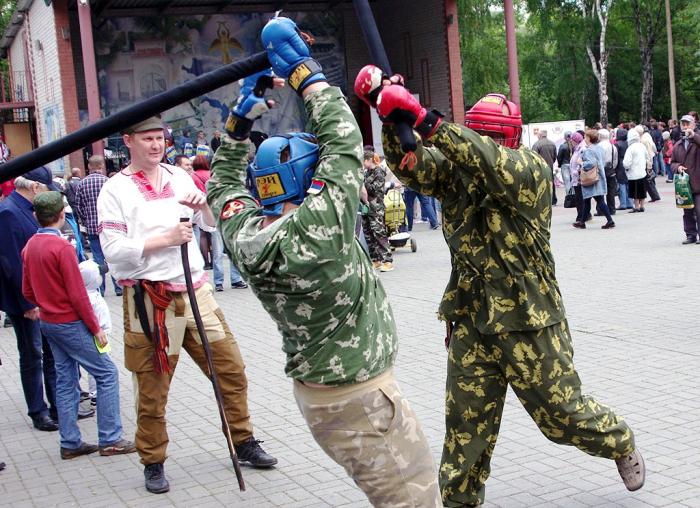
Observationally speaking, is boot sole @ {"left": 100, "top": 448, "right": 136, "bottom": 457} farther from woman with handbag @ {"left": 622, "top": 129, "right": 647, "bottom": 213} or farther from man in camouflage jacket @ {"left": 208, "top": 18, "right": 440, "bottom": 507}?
woman with handbag @ {"left": 622, "top": 129, "right": 647, "bottom": 213}

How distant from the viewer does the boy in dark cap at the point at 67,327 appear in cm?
599

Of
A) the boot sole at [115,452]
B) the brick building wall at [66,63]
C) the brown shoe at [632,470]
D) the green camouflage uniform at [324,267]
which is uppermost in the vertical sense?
the brick building wall at [66,63]

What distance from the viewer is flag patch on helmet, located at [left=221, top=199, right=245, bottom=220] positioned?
3295 millimetres

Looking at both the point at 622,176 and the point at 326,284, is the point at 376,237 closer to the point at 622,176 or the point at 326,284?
the point at 622,176

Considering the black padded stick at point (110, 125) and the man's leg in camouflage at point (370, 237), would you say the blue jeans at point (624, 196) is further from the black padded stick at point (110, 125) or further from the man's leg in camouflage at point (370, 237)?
the black padded stick at point (110, 125)

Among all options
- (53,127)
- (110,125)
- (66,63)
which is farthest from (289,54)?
(53,127)

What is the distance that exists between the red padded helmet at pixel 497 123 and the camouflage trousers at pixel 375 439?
55.8 inches

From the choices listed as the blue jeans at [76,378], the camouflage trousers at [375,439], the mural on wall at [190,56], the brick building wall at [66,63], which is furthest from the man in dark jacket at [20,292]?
the mural on wall at [190,56]

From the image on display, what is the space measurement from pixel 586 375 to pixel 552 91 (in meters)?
43.6

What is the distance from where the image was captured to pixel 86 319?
19.8 ft

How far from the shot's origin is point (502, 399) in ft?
14.4

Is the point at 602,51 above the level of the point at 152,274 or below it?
above

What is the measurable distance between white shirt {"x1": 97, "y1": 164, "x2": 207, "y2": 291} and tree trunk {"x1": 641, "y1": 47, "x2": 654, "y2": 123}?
40.6 m

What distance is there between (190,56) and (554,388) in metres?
25.6
